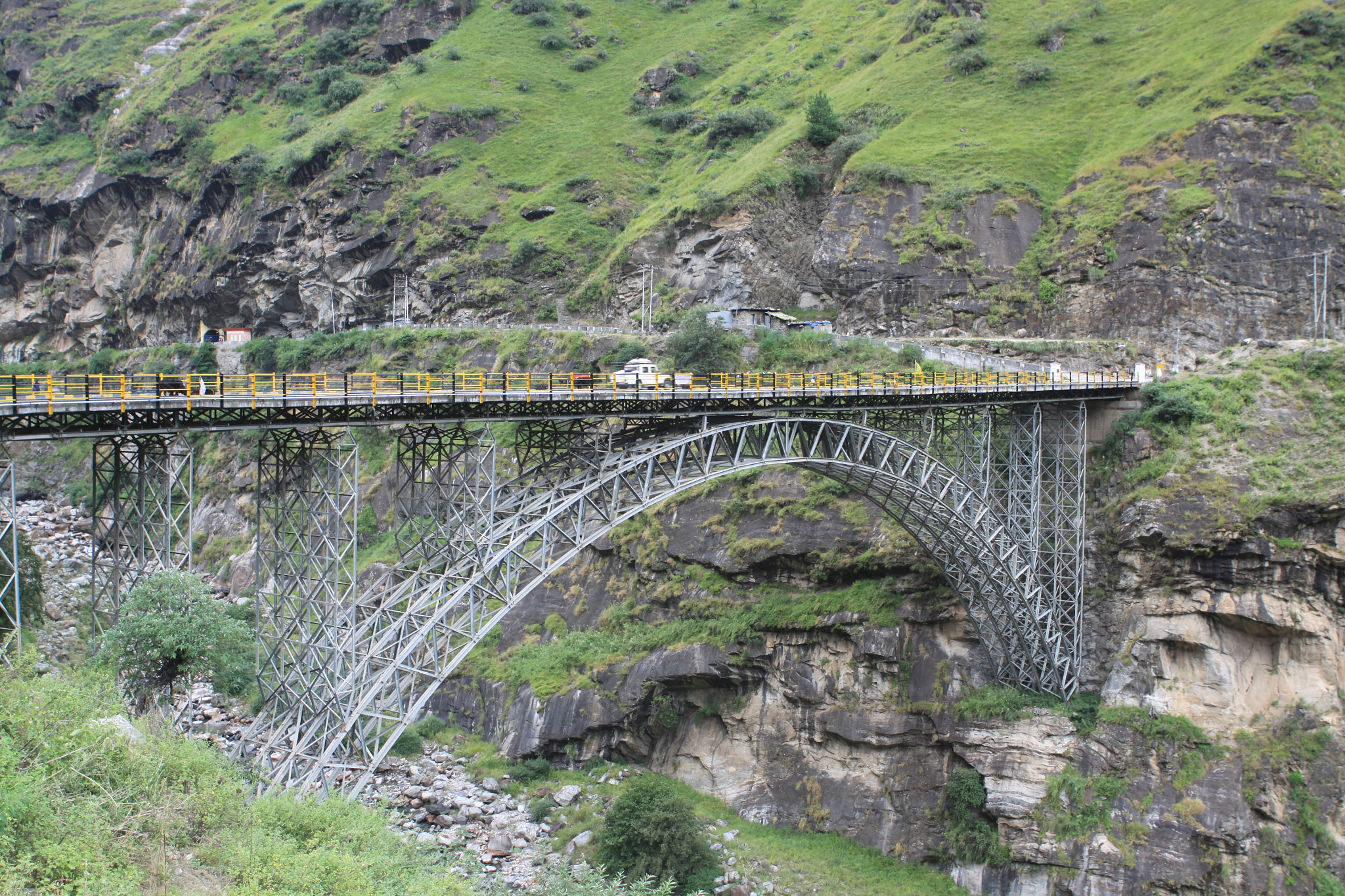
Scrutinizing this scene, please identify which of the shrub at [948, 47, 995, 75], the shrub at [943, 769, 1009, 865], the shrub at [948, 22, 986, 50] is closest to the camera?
the shrub at [943, 769, 1009, 865]

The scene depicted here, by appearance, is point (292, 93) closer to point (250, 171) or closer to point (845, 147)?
point (250, 171)

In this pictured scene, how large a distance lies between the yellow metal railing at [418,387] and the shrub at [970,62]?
3454 cm

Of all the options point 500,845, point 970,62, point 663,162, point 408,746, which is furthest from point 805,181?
point 500,845

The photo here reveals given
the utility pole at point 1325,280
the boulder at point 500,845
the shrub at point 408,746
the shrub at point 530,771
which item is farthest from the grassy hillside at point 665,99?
the boulder at point 500,845

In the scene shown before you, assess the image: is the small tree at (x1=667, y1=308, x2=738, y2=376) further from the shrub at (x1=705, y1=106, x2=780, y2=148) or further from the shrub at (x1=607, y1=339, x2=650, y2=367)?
the shrub at (x1=705, y1=106, x2=780, y2=148)

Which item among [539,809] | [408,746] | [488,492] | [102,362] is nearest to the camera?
[488,492]

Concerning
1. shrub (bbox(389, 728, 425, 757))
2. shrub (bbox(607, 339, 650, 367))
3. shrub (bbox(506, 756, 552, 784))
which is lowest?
shrub (bbox(506, 756, 552, 784))

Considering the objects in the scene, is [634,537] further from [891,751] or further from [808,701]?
[891,751]

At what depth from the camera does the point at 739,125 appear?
72938 millimetres

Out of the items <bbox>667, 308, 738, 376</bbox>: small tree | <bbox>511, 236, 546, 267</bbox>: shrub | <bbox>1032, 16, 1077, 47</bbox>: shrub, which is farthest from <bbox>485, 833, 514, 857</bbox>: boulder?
<bbox>1032, 16, 1077, 47</bbox>: shrub

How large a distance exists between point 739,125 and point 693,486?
1938 inches

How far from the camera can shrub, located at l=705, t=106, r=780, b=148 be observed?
72.5 m

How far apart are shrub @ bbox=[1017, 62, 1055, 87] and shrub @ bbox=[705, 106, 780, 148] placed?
17822 millimetres

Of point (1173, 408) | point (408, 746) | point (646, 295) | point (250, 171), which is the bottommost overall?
point (408, 746)
